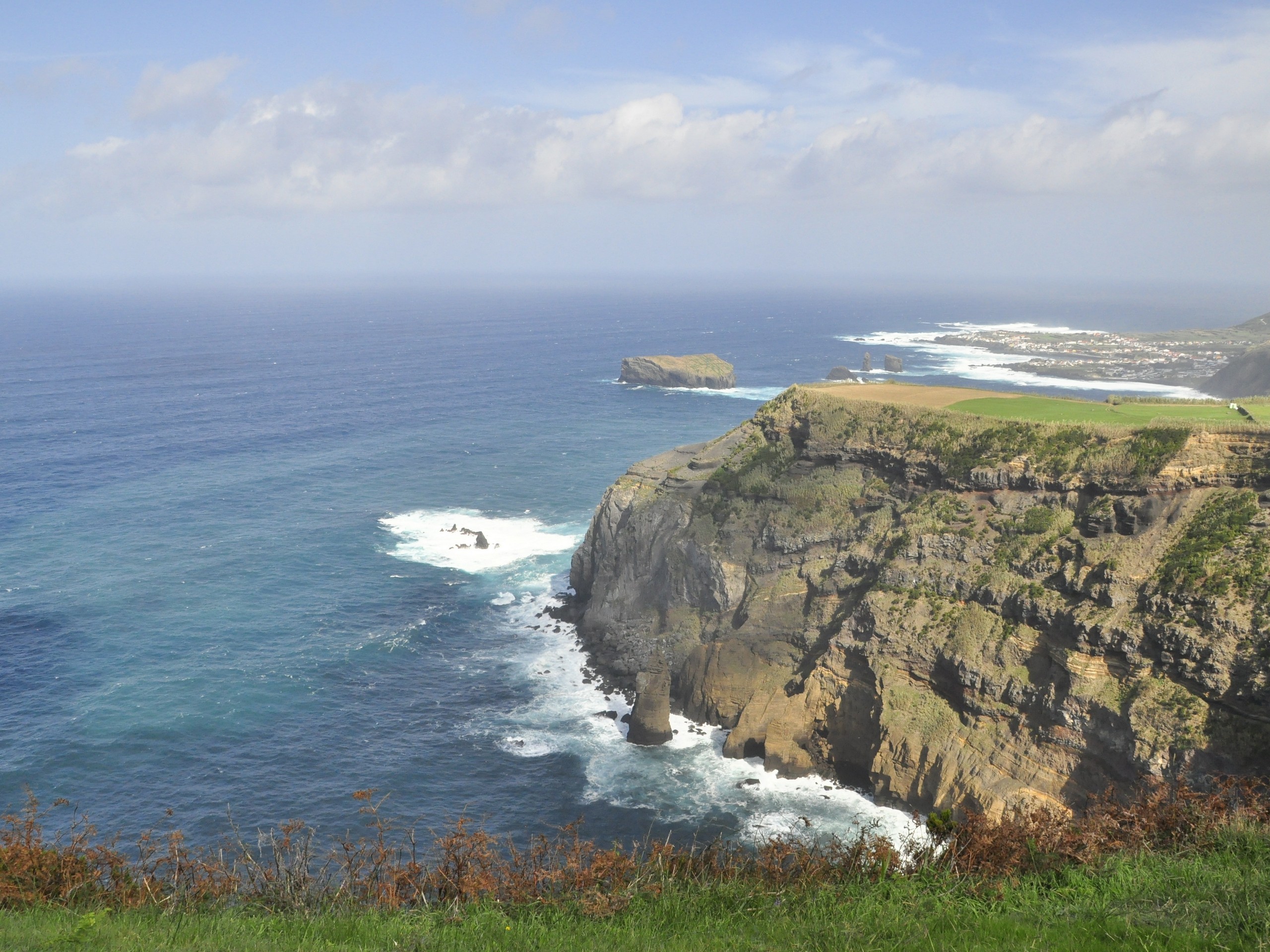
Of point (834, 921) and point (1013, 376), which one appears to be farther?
point (1013, 376)

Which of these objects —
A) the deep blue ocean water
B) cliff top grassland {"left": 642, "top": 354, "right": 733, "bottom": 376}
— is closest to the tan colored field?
the deep blue ocean water

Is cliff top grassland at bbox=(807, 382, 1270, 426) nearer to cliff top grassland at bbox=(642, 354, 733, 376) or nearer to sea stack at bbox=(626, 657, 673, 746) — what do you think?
sea stack at bbox=(626, 657, 673, 746)

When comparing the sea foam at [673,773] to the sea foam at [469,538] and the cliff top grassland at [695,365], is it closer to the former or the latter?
the sea foam at [469,538]

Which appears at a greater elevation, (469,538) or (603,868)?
(603,868)

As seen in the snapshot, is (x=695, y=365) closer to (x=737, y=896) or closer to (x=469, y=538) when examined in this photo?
(x=469, y=538)

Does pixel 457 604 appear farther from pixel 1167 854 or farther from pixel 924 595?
pixel 1167 854

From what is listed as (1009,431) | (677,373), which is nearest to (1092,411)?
(1009,431)

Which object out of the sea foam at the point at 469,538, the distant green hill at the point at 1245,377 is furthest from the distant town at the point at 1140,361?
the sea foam at the point at 469,538
